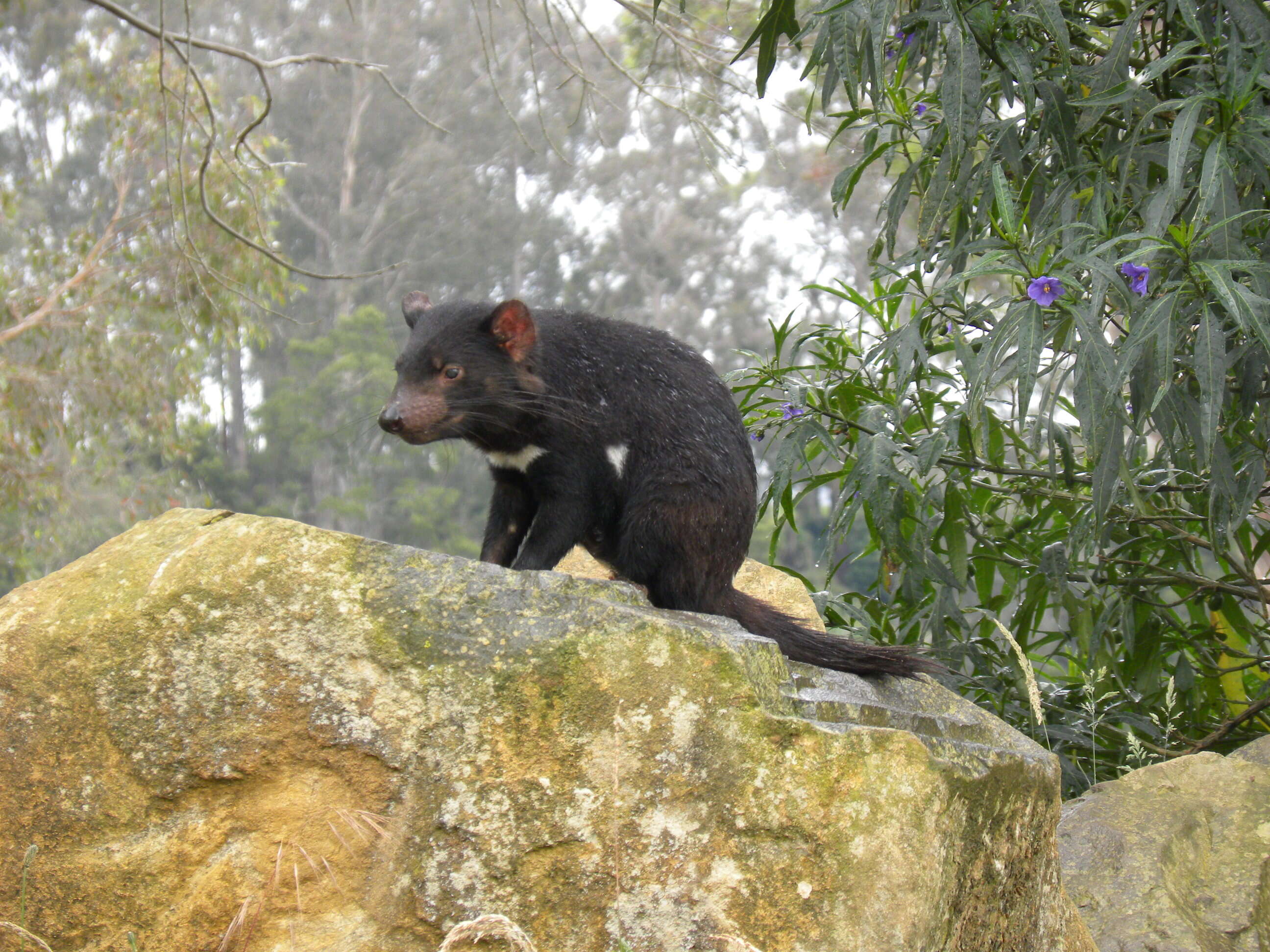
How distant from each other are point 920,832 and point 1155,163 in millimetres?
2271

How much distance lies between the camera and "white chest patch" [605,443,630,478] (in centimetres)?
339

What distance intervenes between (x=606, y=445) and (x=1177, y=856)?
182 cm

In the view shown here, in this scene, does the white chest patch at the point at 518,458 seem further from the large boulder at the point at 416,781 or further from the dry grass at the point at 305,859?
the dry grass at the point at 305,859

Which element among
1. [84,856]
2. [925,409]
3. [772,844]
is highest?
[925,409]

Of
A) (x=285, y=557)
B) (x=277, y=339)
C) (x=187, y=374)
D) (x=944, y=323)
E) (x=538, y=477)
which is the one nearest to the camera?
(x=285, y=557)

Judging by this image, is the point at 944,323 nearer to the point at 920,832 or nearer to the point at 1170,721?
the point at 1170,721

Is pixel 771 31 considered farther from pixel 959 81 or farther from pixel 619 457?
pixel 619 457

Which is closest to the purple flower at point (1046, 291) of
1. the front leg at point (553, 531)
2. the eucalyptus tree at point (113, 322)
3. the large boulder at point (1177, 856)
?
the front leg at point (553, 531)

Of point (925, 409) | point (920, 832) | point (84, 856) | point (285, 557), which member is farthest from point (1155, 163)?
point (84, 856)

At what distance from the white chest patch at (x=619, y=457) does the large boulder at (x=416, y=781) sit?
101 centimetres

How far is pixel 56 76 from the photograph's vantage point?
62.0ft

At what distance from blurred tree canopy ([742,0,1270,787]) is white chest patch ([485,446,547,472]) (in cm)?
88

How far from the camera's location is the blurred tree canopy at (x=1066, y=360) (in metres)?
2.96

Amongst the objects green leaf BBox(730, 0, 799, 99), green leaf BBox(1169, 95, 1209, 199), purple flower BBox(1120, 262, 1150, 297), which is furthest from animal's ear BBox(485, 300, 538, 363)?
green leaf BBox(1169, 95, 1209, 199)
